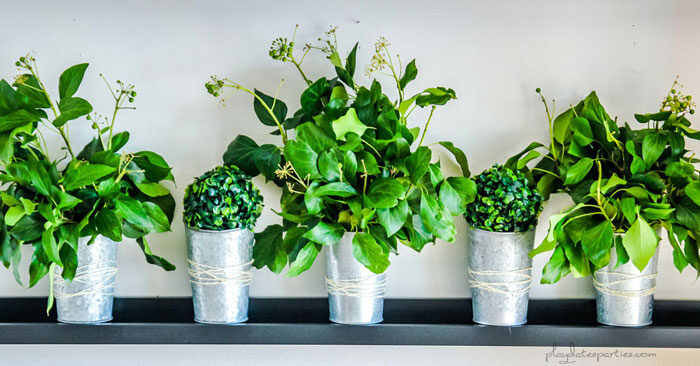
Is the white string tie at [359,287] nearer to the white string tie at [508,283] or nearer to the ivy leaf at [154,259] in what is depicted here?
the white string tie at [508,283]

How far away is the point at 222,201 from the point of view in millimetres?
1109

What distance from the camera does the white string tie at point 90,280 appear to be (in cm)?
116

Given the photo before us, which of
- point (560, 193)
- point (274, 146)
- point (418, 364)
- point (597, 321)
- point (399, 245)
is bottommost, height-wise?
point (418, 364)

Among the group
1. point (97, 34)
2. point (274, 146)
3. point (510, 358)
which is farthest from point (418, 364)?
point (97, 34)

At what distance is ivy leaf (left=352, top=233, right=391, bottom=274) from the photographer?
107 cm

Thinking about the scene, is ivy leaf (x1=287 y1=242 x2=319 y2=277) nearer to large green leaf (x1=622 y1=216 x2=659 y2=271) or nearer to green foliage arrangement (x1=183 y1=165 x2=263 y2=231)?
green foliage arrangement (x1=183 y1=165 x2=263 y2=231)

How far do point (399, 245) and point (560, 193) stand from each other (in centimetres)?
34

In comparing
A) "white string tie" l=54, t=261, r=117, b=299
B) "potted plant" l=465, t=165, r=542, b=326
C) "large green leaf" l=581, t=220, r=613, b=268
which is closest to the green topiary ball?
"potted plant" l=465, t=165, r=542, b=326

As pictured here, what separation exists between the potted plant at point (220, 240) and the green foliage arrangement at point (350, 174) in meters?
0.05

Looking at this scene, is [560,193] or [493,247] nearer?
[493,247]

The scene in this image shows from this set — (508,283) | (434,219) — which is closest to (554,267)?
(508,283)

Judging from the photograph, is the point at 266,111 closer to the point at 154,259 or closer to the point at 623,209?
the point at 154,259

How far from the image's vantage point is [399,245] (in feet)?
4.32

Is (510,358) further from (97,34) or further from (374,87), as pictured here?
(97,34)
